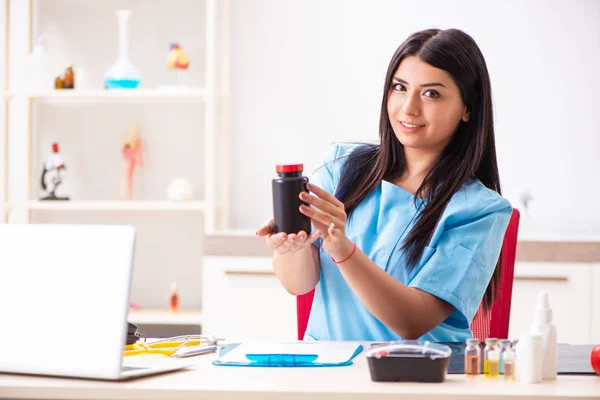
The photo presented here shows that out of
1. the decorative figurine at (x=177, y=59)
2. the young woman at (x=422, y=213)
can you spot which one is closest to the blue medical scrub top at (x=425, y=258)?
the young woman at (x=422, y=213)

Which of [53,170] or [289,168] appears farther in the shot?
[53,170]

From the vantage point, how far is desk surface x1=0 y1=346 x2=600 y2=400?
3.50 ft

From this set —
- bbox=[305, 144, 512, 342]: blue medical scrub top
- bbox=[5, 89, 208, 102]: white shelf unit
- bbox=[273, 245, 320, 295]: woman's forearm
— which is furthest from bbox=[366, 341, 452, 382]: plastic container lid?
bbox=[5, 89, 208, 102]: white shelf unit

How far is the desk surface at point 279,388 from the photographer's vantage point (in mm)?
1067

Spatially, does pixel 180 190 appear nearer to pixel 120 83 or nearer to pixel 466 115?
pixel 120 83

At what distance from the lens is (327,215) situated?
1413 millimetres

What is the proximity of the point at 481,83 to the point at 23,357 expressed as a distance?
45.0 inches

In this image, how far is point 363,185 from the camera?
191 centimetres

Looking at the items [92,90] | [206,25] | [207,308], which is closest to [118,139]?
[92,90]

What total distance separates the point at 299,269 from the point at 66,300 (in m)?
0.72

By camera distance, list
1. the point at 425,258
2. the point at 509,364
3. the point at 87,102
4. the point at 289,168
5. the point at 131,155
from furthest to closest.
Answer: the point at 87,102 < the point at 131,155 < the point at 425,258 < the point at 289,168 < the point at 509,364

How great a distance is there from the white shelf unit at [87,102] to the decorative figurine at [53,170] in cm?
7

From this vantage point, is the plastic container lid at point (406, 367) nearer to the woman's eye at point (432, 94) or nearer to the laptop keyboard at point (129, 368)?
the laptop keyboard at point (129, 368)

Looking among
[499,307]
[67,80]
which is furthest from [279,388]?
[67,80]
